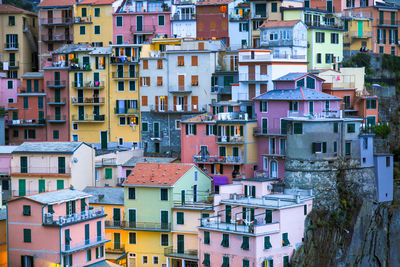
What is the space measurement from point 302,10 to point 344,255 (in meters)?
26.6

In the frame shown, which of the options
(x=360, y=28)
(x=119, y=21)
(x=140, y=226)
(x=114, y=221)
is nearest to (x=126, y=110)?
(x=119, y=21)

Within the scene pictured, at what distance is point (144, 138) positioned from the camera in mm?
101438

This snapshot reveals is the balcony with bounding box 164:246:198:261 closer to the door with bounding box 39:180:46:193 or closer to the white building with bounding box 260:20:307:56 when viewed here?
the door with bounding box 39:180:46:193

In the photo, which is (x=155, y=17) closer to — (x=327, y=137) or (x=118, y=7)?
(x=118, y=7)

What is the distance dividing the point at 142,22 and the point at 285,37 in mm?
16945

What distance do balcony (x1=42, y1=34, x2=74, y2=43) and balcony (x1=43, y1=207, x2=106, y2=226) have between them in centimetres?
3466

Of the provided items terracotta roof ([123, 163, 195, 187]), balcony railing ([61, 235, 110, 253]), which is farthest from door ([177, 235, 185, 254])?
balcony railing ([61, 235, 110, 253])

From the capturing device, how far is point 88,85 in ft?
338

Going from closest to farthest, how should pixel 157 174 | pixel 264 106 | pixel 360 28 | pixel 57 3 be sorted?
pixel 157 174 < pixel 264 106 < pixel 360 28 < pixel 57 3

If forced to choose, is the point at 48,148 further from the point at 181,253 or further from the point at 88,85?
the point at 181,253

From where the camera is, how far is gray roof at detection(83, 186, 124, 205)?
284 ft

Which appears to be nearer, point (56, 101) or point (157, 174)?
point (157, 174)

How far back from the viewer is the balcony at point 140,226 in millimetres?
84500

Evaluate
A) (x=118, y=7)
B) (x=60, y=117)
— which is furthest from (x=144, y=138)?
(x=118, y=7)
